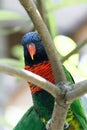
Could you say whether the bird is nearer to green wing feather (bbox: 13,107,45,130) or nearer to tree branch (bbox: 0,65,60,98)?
green wing feather (bbox: 13,107,45,130)

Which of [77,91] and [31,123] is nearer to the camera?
[77,91]

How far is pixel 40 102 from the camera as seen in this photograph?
159 centimetres

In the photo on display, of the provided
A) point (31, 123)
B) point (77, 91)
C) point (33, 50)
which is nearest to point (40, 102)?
point (31, 123)

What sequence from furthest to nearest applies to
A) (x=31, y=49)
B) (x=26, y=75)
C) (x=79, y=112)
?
(x=31, y=49) → (x=79, y=112) → (x=26, y=75)

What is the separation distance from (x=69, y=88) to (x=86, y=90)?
4.7 inches

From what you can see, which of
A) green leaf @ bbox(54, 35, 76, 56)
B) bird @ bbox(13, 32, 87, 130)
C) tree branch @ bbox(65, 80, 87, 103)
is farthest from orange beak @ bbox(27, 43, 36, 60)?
tree branch @ bbox(65, 80, 87, 103)

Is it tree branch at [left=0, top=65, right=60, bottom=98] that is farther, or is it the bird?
the bird

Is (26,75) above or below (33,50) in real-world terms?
above

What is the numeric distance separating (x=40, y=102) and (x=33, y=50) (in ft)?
0.66

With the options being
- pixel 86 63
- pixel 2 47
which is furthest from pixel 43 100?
pixel 2 47

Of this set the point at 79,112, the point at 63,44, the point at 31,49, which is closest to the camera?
the point at 63,44

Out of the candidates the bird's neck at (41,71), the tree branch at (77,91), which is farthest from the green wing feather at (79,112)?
the tree branch at (77,91)

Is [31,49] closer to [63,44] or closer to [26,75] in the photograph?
[63,44]

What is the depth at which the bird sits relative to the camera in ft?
4.96
